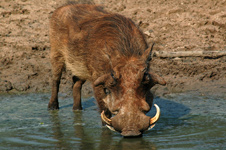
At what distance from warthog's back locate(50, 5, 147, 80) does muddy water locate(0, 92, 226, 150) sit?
700mm

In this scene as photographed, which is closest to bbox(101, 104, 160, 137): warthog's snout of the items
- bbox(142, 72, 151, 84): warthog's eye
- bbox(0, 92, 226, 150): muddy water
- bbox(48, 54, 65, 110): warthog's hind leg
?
bbox(0, 92, 226, 150): muddy water

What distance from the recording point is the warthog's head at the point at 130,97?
407cm

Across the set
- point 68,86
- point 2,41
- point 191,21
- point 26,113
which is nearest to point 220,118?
point 26,113

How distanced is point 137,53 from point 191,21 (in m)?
5.27

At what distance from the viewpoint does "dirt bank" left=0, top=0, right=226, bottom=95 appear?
768 centimetres

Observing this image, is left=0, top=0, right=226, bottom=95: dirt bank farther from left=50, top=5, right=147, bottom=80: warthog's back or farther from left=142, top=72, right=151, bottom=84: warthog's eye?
left=142, top=72, right=151, bottom=84: warthog's eye

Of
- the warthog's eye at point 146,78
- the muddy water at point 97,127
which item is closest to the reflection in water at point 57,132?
the muddy water at point 97,127

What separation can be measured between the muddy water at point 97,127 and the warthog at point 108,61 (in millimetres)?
268

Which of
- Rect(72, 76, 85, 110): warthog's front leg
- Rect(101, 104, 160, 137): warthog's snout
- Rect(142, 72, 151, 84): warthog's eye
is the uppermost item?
Rect(142, 72, 151, 84): warthog's eye

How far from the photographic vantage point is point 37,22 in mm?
9812

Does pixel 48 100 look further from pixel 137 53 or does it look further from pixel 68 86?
pixel 137 53

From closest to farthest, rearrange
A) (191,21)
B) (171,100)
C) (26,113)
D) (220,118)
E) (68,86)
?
(220,118)
(26,113)
(171,100)
(68,86)
(191,21)

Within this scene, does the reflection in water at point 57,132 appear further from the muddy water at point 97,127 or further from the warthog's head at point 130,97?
the warthog's head at point 130,97

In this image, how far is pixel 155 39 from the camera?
9.12 meters
